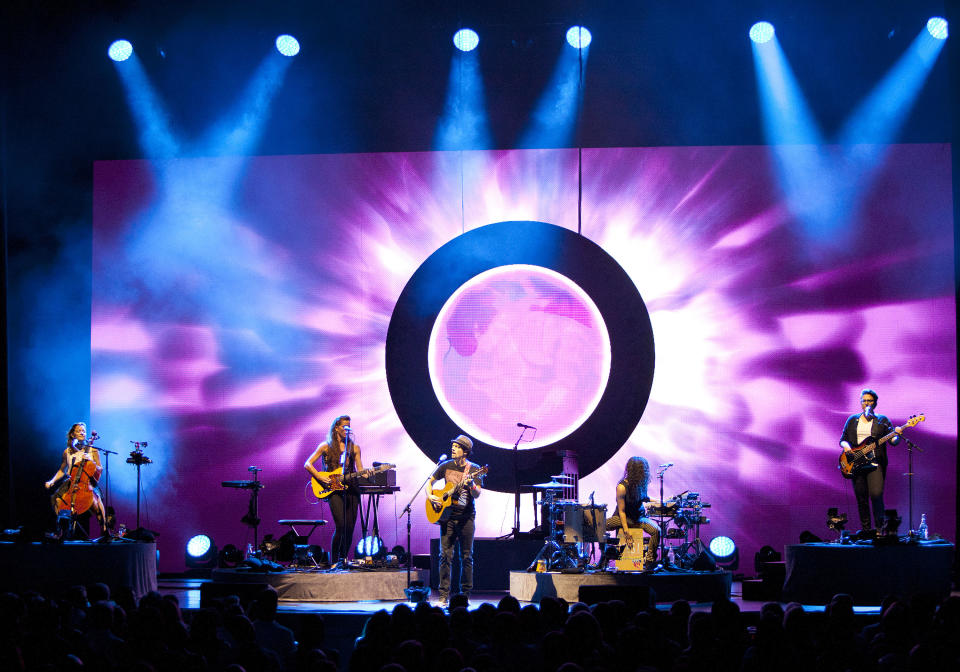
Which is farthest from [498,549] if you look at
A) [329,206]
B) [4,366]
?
[4,366]

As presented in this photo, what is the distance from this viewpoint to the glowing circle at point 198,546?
10953mm

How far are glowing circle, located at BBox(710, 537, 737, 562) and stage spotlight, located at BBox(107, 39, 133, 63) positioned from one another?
27.5ft

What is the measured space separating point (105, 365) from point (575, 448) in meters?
5.43

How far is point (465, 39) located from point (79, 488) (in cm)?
614

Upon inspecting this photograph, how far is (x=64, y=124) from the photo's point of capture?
11570 millimetres

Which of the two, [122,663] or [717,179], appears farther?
[717,179]

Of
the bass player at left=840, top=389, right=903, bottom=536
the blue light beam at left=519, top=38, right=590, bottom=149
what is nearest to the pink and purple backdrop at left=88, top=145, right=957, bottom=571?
the blue light beam at left=519, top=38, right=590, bottom=149

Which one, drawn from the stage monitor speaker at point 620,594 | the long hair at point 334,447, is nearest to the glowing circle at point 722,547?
the long hair at point 334,447

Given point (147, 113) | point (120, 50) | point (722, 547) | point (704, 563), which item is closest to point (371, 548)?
point (704, 563)

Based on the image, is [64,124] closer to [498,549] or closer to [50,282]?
[50,282]

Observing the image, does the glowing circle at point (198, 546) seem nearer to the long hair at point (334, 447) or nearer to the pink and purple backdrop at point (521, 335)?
the pink and purple backdrop at point (521, 335)

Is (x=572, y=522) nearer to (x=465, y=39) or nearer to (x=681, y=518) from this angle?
(x=681, y=518)

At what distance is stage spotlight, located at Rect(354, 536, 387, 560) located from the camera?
9.40m

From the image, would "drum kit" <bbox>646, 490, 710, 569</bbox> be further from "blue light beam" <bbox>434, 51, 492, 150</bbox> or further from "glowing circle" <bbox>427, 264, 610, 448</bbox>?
"blue light beam" <bbox>434, 51, 492, 150</bbox>
